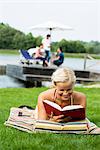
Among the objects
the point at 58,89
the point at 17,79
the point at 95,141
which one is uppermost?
the point at 58,89

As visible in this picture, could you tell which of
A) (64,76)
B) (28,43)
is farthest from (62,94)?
(28,43)

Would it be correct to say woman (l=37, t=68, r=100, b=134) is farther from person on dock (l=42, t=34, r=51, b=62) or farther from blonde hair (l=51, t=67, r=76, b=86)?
person on dock (l=42, t=34, r=51, b=62)

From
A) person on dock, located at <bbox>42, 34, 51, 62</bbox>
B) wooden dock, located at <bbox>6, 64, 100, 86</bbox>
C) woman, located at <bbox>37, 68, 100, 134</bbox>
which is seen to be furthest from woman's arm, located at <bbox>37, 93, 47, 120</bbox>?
person on dock, located at <bbox>42, 34, 51, 62</bbox>

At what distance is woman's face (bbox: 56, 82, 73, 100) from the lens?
3.53 meters

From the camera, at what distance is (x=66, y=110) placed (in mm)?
3523

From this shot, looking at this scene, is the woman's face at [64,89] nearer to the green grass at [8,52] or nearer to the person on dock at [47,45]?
the person on dock at [47,45]

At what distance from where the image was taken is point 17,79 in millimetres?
16531

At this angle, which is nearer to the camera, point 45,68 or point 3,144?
point 3,144

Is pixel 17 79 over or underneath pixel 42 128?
underneath

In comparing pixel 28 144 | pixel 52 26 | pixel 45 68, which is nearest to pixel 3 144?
pixel 28 144

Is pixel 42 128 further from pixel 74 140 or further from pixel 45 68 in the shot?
pixel 45 68

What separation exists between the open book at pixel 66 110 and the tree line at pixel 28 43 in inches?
598

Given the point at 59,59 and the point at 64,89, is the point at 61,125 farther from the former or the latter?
the point at 59,59

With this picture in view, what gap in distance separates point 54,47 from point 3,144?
703 inches
